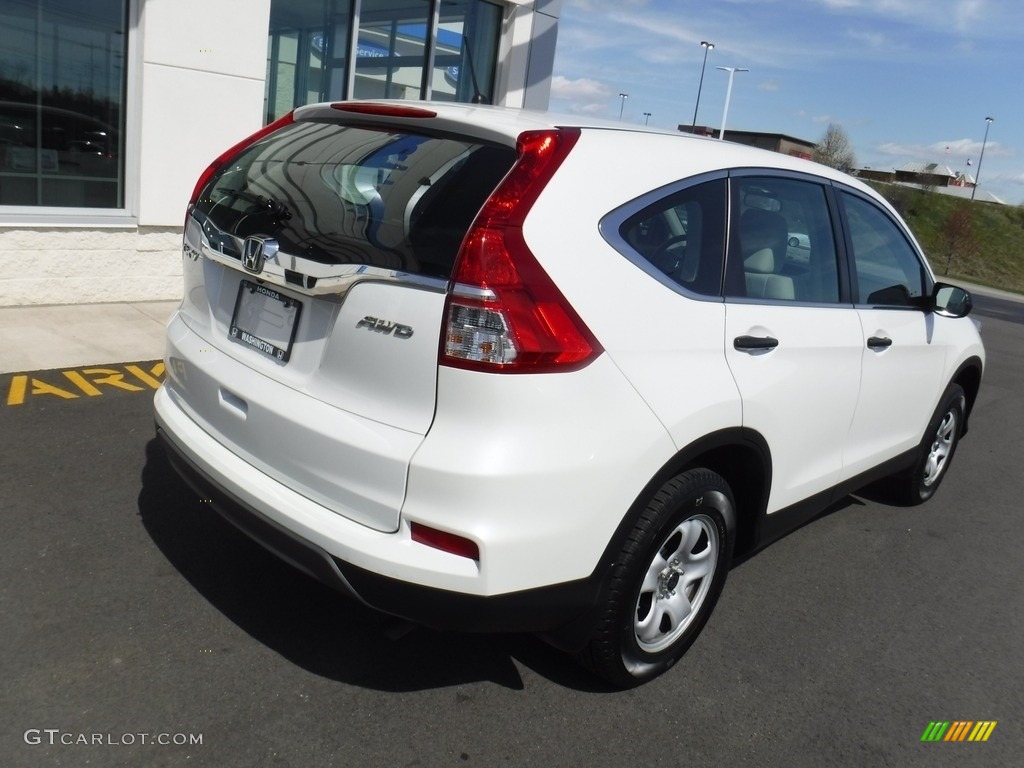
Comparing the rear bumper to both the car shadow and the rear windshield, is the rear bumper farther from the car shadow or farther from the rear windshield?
the rear windshield

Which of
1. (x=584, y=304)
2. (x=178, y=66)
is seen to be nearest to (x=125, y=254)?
(x=178, y=66)

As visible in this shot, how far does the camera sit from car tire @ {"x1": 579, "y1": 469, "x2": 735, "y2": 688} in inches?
109

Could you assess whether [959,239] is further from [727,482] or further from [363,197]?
[363,197]

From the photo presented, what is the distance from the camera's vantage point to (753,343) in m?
3.10

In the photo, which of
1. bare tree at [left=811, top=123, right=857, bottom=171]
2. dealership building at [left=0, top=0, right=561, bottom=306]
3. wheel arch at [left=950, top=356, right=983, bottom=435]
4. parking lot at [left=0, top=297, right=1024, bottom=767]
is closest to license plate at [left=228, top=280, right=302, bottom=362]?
parking lot at [left=0, top=297, right=1024, bottom=767]

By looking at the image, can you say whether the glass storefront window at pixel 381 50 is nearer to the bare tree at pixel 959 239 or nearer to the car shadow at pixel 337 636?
the car shadow at pixel 337 636

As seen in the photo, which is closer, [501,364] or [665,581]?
[501,364]

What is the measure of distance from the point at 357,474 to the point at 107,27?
6495mm

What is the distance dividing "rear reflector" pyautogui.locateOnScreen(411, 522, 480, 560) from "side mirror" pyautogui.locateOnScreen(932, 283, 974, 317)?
3024 mm
